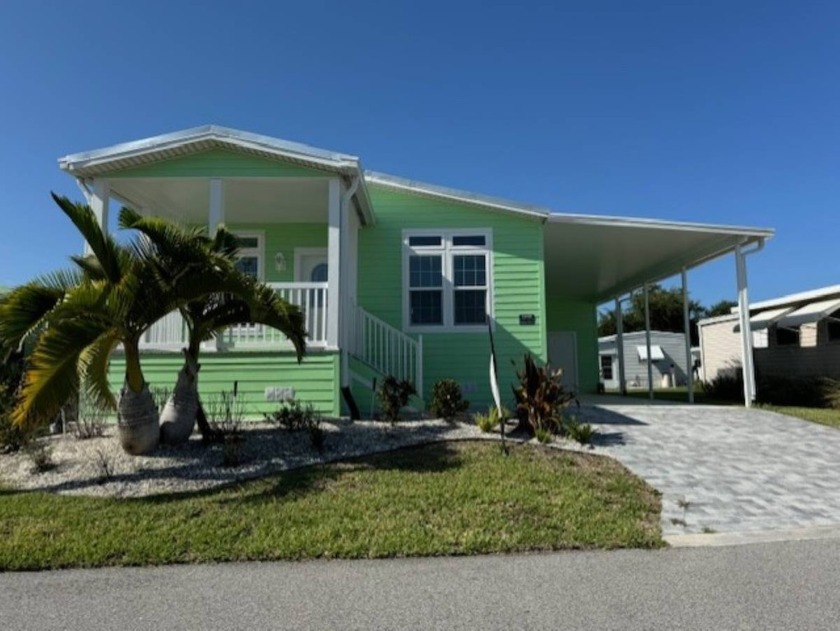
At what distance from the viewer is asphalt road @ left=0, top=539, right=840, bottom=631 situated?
11.0ft

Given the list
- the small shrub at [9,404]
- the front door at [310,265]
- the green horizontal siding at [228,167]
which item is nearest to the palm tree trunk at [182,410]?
the small shrub at [9,404]

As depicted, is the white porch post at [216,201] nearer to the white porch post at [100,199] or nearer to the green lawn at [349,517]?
the white porch post at [100,199]

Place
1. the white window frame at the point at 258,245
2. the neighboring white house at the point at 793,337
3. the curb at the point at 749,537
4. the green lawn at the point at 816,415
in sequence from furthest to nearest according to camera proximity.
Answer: the neighboring white house at the point at 793,337 → the white window frame at the point at 258,245 → the green lawn at the point at 816,415 → the curb at the point at 749,537

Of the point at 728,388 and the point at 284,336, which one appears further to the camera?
the point at 728,388

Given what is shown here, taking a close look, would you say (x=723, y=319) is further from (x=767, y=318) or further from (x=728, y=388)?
(x=728, y=388)

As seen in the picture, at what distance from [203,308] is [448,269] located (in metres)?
5.51

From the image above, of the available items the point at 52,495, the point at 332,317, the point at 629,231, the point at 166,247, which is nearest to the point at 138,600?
the point at 52,495

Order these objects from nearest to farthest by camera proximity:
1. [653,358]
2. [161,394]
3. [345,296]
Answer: [161,394], [345,296], [653,358]

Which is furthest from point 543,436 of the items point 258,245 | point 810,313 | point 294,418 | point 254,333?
point 810,313

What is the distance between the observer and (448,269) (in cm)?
1155

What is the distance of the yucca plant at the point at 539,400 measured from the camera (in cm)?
805

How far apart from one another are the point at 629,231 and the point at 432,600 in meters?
9.89

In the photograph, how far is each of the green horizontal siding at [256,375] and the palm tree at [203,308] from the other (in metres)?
1.32

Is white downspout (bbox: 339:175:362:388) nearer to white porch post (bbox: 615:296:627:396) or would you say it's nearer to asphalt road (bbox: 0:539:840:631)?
asphalt road (bbox: 0:539:840:631)
